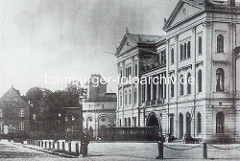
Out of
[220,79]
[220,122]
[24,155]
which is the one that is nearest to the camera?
[24,155]

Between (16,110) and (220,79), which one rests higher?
(220,79)

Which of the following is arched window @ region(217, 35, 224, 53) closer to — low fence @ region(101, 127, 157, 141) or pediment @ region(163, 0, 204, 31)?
pediment @ region(163, 0, 204, 31)

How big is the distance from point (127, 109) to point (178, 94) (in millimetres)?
11163

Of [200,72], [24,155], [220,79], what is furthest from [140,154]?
[200,72]

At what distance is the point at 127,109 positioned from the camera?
45.7m

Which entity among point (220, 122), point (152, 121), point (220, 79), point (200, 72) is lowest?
point (152, 121)

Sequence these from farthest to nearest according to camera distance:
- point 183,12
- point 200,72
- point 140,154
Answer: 1. point 183,12
2. point 200,72
3. point 140,154

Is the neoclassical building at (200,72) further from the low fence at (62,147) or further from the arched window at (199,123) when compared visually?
the low fence at (62,147)

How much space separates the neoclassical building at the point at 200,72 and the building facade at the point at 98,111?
3.88 meters

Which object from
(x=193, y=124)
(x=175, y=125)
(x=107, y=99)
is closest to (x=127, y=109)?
(x=107, y=99)

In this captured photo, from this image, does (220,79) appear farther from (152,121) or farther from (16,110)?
(152,121)

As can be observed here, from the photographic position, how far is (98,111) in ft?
133

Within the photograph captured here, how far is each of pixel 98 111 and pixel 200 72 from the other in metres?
10.2

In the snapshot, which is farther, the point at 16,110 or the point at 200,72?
the point at 16,110
